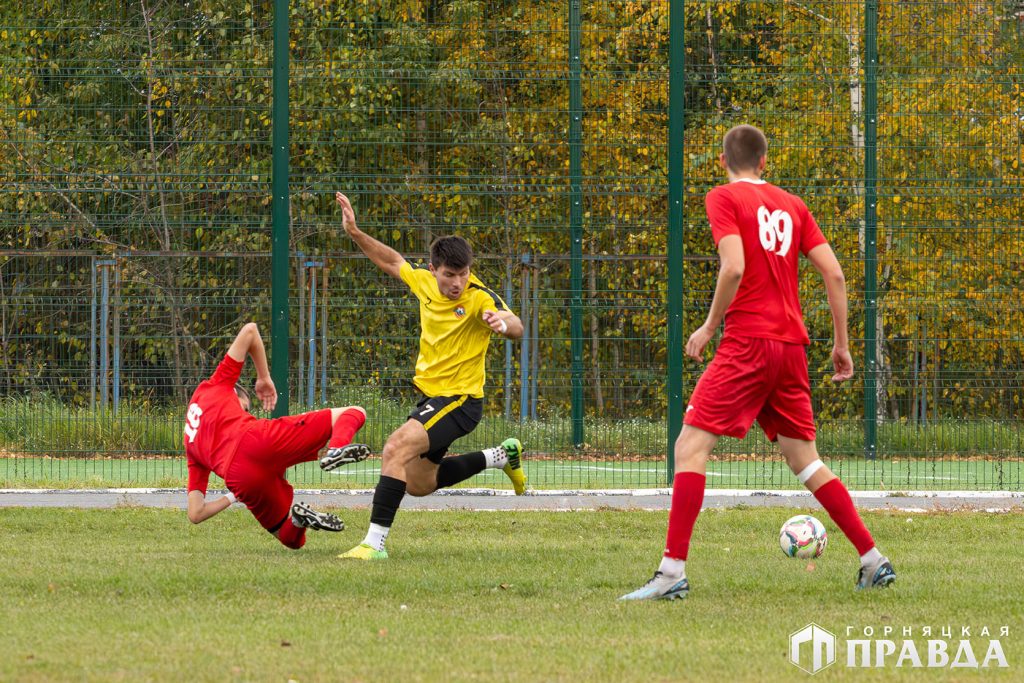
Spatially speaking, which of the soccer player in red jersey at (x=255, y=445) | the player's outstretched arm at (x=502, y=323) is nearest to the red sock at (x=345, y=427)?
the soccer player in red jersey at (x=255, y=445)

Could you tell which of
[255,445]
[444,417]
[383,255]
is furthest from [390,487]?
[383,255]

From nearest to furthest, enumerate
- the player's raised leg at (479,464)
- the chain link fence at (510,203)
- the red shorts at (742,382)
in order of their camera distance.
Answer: the red shorts at (742,382) < the player's raised leg at (479,464) < the chain link fence at (510,203)

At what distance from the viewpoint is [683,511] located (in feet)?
21.7

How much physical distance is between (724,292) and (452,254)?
2.12 m

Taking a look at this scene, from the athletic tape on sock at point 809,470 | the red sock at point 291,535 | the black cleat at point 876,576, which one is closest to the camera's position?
the black cleat at point 876,576

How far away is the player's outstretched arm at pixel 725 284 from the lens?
21.3 ft

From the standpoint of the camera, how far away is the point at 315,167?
11844 mm

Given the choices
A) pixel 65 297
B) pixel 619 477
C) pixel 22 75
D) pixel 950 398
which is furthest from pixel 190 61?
pixel 950 398

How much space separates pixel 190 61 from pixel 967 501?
6926mm

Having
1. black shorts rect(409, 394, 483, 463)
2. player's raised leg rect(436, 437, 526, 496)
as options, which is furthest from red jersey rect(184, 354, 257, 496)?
player's raised leg rect(436, 437, 526, 496)

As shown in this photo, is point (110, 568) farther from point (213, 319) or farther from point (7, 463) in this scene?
point (7, 463)

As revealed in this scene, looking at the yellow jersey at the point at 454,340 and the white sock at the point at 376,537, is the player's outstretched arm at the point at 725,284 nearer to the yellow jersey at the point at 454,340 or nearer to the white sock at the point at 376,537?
the yellow jersey at the point at 454,340

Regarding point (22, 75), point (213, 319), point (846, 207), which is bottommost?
point (213, 319)

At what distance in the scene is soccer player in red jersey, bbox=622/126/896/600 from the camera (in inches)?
258
